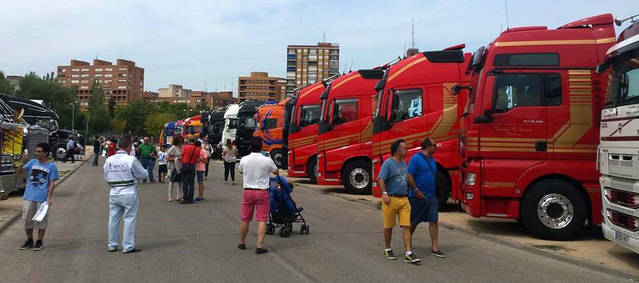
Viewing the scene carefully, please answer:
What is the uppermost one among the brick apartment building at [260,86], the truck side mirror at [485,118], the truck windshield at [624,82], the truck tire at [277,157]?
the brick apartment building at [260,86]

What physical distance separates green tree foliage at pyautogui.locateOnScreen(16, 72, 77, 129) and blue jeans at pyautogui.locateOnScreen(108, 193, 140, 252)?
67.5 m

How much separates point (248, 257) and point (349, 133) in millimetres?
9132

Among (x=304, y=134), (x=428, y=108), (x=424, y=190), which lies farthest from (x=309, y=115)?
(x=424, y=190)

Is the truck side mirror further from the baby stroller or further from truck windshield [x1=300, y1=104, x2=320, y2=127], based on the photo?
truck windshield [x1=300, y1=104, x2=320, y2=127]

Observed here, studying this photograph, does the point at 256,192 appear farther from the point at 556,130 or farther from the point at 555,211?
the point at 556,130

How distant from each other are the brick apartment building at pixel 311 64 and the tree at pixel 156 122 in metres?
33.7

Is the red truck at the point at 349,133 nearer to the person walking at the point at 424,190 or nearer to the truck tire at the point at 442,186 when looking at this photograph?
the truck tire at the point at 442,186

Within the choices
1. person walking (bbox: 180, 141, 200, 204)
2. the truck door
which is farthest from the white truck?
person walking (bbox: 180, 141, 200, 204)

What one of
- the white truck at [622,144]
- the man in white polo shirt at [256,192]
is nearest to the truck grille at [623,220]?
the white truck at [622,144]

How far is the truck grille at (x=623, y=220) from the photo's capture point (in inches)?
277

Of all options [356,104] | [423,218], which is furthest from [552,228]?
[356,104]

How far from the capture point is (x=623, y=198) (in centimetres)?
735

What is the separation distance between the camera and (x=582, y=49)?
9.26m

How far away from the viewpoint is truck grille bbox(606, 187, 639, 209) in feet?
23.1
